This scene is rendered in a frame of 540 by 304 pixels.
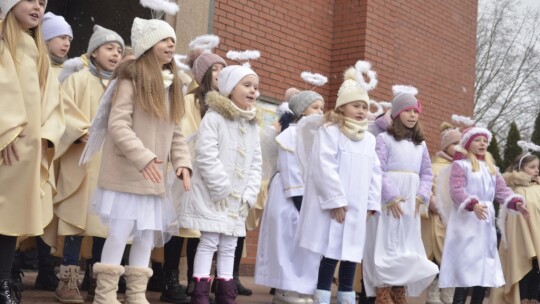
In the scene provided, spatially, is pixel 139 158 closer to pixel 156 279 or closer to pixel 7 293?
pixel 7 293

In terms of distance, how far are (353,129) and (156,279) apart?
7.52 feet

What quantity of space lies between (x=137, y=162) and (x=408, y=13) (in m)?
7.47

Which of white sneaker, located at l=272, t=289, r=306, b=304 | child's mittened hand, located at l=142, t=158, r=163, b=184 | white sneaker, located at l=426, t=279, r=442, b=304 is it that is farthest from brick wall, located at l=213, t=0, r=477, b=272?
child's mittened hand, located at l=142, t=158, r=163, b=184

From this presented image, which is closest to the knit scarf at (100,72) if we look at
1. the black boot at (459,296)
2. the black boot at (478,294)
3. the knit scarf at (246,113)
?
the knit scarf at (246,113)

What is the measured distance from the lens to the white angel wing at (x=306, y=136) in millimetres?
6460

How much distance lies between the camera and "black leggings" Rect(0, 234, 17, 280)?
4.61 meters

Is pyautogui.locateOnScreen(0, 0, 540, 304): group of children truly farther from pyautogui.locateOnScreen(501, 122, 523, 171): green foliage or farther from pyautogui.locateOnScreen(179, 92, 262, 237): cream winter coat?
pyautogui.locateOnScreen(501, 122, 523, 171): green foliage

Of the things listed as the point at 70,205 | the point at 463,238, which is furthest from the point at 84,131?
the point at 463,238

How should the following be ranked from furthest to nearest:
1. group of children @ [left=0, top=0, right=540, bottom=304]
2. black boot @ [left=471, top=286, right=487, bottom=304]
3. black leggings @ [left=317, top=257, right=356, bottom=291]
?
black boot @ [left=471, top=286, right=487, bottom=304], black leggings @ [left=317, top=257, right=356, bottom=291], group of children @ [left=0, top=0, right=540, bottom=304]

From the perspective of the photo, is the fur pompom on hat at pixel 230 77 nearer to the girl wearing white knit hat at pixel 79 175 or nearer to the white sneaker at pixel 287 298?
the girl wearing white knit hat at pixel 79 175

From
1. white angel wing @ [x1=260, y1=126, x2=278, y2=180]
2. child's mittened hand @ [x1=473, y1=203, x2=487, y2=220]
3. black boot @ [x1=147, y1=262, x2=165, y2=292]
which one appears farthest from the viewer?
white angel wing @ [x1=260, y1=126, x2=278, y2=180]

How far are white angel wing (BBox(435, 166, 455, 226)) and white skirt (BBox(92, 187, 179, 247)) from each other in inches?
147

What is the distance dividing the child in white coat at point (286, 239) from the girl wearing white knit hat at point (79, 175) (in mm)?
1573

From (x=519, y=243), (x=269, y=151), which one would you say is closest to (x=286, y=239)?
(x=269, y=151)
